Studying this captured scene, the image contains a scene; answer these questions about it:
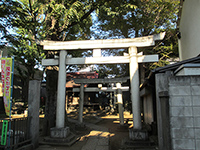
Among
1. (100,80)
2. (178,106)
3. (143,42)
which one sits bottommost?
→ (178,106)

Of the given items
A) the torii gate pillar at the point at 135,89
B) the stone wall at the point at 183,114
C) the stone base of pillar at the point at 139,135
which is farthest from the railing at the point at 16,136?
the stone wall at the point at 183,114

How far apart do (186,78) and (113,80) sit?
9.61 metres

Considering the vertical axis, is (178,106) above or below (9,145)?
above

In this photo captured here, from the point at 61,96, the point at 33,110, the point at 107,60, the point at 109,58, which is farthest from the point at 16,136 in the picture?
the point at 109,58

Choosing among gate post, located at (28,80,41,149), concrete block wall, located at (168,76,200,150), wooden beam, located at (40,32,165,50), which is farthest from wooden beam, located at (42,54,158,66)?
concrete block wall, located at (168,76,200,150)

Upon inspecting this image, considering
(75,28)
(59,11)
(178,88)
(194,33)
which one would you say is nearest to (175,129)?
(178,88)

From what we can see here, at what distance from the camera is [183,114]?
354 cm

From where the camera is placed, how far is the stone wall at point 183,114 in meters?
3.46

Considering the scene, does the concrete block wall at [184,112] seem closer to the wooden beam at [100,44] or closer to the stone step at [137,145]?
the stone step at [137,145]

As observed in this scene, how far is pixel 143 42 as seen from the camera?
712 cm

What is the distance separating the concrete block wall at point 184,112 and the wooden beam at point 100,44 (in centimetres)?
379

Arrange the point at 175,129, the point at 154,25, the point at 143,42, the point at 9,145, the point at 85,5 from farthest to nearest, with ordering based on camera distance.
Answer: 1. the point at 154,25
2. the point at 85,5
3. the point at 143,42
4. the point at 9,145
5. the point at 175,129

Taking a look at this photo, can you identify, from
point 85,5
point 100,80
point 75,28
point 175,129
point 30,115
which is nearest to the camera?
point 175,129

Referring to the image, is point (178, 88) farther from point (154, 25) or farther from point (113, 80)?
point (154, 25)
